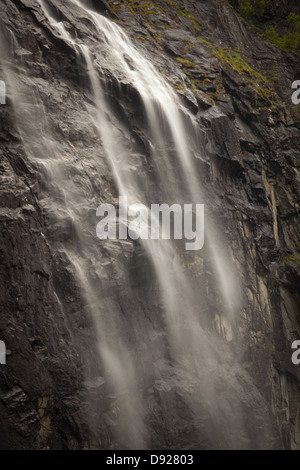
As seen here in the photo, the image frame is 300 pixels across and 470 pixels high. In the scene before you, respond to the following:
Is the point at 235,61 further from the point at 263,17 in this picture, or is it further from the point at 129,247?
the point at 129,247

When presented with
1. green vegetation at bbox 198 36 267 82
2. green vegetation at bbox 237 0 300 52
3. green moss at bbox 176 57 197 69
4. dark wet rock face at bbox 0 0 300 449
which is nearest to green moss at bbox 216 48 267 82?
green vegetation at bbox 198 36 267 82

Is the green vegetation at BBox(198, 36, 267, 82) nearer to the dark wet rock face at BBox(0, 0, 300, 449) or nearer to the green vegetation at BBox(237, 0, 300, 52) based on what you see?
the dark wet rock face at BBox(0, 0, 300, 449)

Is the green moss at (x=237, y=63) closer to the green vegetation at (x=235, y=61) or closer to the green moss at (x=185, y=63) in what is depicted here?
the green vegetation at (x=235, y=61)

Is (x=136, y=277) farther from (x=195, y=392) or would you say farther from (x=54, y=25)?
(x=54, y=25)

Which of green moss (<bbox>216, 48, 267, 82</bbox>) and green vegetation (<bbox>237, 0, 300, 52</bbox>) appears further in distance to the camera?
green vegetation (<bbox>237, 0, 300, 52</bbox>)

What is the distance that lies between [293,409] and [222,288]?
14.8 feet

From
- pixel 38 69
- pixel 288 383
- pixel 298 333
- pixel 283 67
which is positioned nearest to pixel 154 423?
pixel 288 383

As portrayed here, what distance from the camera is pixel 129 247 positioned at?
9461 millimetres

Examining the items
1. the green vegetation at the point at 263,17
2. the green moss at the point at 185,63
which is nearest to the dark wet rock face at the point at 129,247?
the green moss at the point at 185,63

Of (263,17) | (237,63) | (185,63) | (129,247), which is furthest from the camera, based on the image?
(263,17)

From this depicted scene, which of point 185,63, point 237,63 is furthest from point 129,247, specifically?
point 237,63

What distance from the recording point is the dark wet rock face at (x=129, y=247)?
24.9 feet

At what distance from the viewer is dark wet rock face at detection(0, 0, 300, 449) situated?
7582 mm

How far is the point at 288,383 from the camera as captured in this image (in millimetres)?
12617
